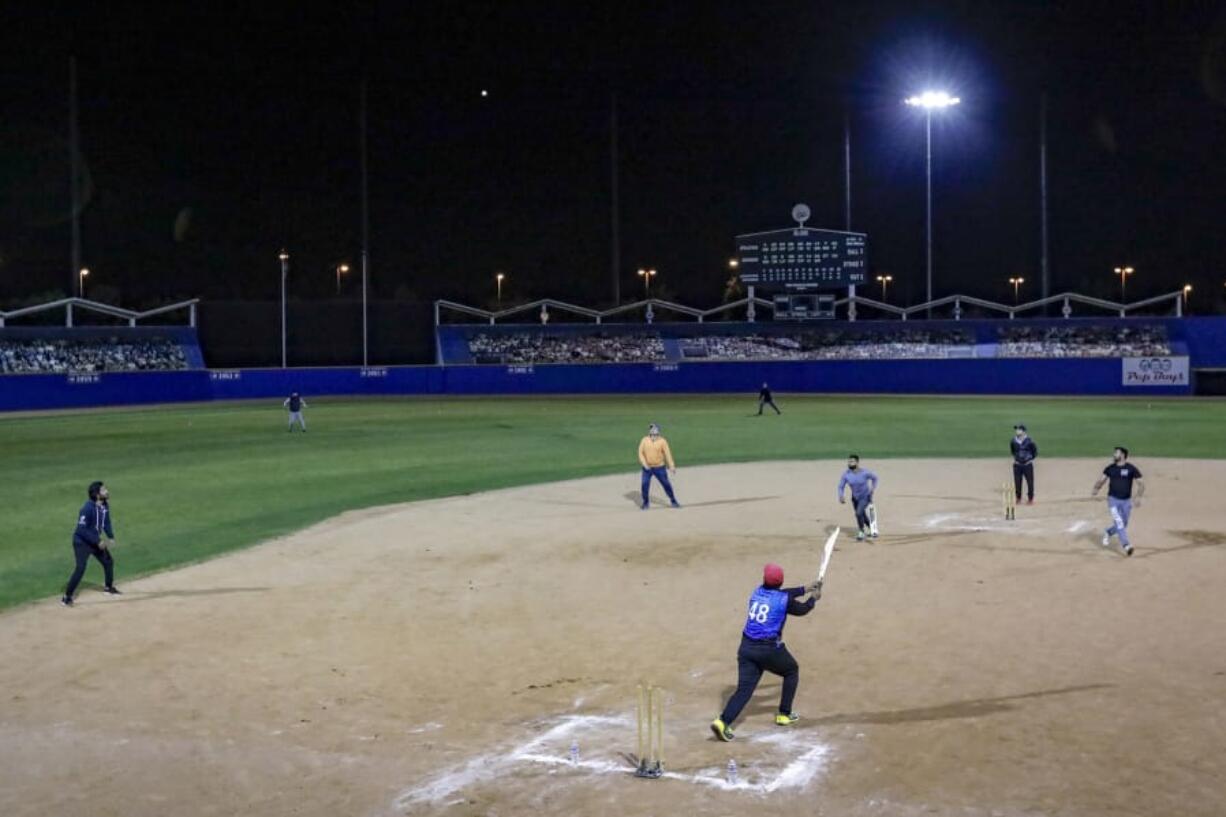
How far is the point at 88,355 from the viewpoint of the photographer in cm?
6681

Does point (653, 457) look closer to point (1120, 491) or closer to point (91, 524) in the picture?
point (1120, 491)

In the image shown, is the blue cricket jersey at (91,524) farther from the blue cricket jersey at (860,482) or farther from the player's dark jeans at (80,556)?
the blue cricket jersey at (860,482)

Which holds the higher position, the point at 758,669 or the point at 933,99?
the point at 933,99

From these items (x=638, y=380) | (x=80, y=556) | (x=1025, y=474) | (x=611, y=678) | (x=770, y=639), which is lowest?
(x=611, y=678)

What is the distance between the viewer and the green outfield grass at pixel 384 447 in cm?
2305

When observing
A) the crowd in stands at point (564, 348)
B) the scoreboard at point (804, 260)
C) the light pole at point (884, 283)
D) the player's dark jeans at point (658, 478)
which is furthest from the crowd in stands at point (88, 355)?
the light pole at point (884, 283)

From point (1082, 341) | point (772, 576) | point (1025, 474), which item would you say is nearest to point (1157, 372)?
point (1082, 341)

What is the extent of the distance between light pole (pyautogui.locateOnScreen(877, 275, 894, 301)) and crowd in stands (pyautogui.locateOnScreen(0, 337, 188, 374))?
297 feet

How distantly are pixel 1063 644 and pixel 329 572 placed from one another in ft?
36.0

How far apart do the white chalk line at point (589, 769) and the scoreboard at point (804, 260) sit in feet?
199

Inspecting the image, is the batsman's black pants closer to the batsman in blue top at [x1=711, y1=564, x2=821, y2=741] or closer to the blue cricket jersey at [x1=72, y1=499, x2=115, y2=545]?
the batsman in blue top at [x1=711, y1=564, x2=821, y2=741]

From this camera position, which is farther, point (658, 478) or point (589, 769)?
point (658, 478)

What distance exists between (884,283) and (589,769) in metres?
135

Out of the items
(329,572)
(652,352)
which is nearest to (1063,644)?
(329,572)
